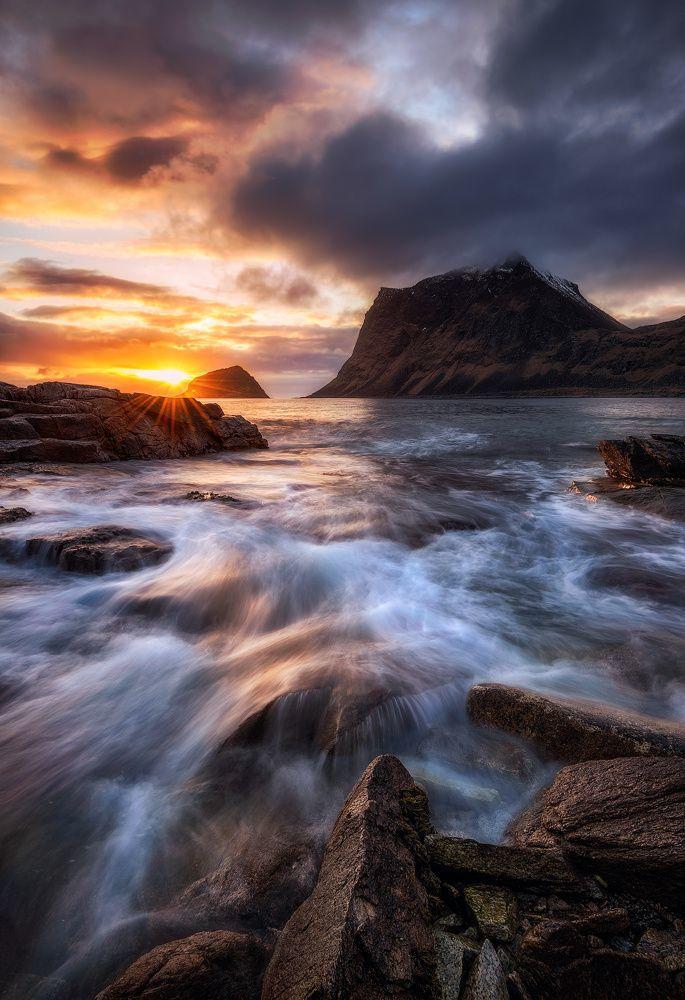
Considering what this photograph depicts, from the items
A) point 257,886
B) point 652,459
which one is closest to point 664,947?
point 257,886

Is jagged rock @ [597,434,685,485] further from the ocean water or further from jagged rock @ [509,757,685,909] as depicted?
jagged rock @ [509,757,685,909]

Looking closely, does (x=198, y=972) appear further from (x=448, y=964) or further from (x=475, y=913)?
(x=475, y=913)

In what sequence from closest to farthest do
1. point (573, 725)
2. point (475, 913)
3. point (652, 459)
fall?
point (475, 913), point (573, 725), point (652, 459)

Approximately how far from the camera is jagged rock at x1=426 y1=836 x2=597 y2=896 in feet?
6.08

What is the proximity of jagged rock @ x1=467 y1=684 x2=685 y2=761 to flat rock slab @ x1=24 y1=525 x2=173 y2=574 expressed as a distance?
190 inches

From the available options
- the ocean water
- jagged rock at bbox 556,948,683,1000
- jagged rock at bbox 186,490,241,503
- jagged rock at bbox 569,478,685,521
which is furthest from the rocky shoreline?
jagged rock at bbox 186,490,241,503

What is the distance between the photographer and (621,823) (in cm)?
198

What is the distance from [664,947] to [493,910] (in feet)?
1.96

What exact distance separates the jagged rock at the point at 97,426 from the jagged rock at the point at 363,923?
14.3m

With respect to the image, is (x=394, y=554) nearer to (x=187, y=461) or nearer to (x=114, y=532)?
(x=114, y=532)

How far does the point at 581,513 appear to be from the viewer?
9.33m

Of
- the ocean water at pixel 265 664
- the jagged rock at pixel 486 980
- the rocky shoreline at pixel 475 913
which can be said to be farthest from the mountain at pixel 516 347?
the jagged rock at pixel 486 980

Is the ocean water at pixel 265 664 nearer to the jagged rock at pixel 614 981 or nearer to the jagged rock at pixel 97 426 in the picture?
the jagged rock at pixel 614 981

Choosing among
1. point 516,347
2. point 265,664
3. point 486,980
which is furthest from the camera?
point 516,347
